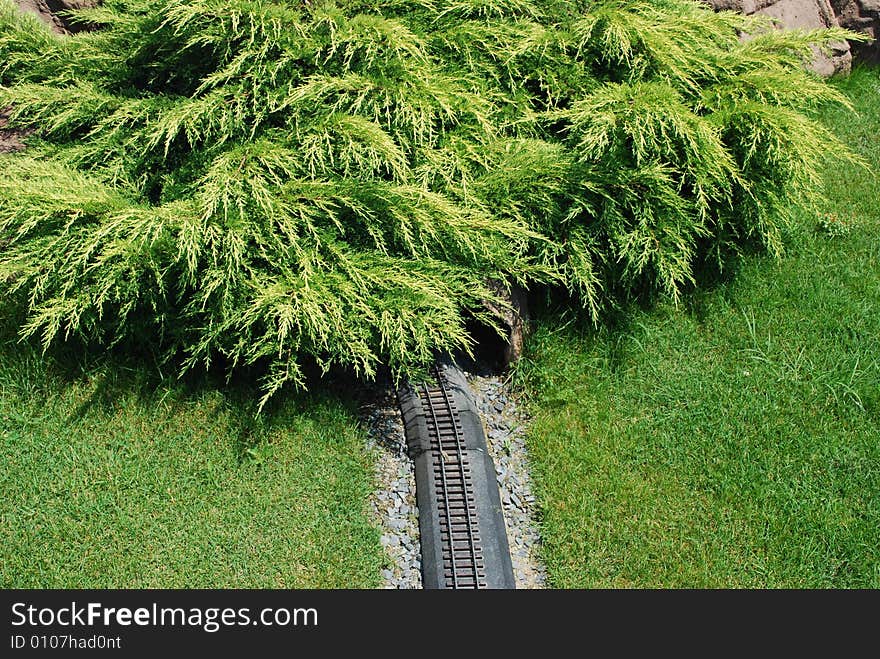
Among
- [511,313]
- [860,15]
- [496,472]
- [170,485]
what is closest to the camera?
[170,485]

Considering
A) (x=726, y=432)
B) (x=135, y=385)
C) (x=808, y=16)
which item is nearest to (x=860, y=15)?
(x=808, y=16)

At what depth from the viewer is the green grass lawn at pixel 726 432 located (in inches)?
144

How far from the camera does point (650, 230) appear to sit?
4.33 metres

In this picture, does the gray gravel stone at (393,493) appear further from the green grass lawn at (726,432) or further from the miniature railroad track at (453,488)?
the green grass lawn at (726,432)

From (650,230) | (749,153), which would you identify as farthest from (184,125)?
(749,153)

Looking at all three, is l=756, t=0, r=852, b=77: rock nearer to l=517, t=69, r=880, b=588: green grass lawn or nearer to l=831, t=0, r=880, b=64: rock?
l=831, t=0, r=880, b=64: rock

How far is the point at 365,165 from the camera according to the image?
13.1ft

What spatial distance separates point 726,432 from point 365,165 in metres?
2.42

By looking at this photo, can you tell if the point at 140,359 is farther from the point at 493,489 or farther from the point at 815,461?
the point at 815,461

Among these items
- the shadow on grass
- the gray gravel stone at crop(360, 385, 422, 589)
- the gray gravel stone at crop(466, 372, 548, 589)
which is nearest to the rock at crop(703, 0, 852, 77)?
the gray gravel stone at crop(466, 372, 548, 589)

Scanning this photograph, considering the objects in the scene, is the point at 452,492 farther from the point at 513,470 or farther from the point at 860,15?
the point at 860,15

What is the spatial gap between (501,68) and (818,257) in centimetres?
247

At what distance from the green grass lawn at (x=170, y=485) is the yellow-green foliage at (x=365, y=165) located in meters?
0.29

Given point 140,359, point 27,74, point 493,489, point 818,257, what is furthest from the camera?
point 818,257
